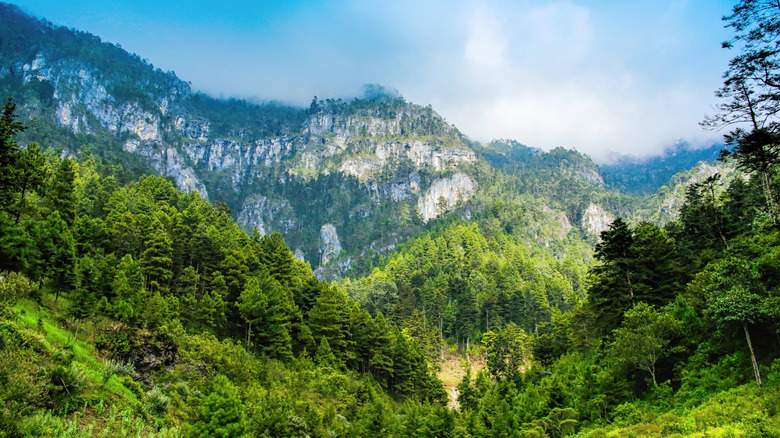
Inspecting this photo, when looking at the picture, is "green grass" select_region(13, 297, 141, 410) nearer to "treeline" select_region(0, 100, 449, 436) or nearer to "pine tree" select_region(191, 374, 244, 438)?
"treeline" select_region(0, 100, 449, 436)

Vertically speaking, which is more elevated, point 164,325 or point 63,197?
point 63,197

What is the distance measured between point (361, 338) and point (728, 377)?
1408 inches

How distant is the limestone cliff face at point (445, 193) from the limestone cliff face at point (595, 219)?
48896mm

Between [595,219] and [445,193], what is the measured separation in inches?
2553

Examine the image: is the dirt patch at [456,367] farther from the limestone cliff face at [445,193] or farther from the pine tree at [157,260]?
the limestone cliff face at [445,193]

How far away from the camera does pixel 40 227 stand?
92.7 ft

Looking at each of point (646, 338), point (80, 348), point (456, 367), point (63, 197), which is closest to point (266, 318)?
point (80, 348)

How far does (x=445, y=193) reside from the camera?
180 meters

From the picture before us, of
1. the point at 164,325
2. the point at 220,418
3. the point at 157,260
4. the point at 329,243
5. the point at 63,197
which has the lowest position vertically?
the point at 220,418

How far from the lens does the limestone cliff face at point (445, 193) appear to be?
579 feet

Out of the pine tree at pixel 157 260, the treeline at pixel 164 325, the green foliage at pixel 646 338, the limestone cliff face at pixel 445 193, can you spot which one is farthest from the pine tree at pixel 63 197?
the limestone cliff face at pixel 445 193

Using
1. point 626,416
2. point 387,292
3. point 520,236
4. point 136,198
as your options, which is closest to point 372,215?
point 520,236

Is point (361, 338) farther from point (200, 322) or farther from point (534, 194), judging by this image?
point (534, 194)

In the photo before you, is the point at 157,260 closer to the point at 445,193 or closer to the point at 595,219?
the point at 445,193
